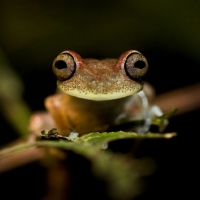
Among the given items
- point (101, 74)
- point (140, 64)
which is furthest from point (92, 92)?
point (140, 64)

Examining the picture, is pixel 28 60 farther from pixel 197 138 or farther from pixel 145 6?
pixel 197 138

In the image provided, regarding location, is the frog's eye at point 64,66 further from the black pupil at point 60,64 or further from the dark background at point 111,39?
the dark background at point 111,39

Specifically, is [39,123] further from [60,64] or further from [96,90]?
[96,90]

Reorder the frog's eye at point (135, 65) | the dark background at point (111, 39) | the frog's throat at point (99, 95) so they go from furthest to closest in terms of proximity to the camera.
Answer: the dark background at point (111, 39) < the frog's eye at point (135, 65) < the frog's throat at point (99, 95)

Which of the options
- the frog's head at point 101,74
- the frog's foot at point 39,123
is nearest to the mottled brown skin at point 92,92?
the frog's head at point 101,74

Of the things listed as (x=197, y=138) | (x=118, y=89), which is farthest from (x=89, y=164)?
(x=197, y=138)

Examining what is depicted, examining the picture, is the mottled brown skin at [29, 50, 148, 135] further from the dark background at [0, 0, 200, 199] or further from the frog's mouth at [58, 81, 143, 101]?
the dark background at [0, 0, 200, 199]

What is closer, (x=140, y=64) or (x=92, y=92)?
(x=92, y=92)

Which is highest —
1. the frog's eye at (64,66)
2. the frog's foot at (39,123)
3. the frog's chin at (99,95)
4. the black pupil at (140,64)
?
the frog's foot at (39,123)
